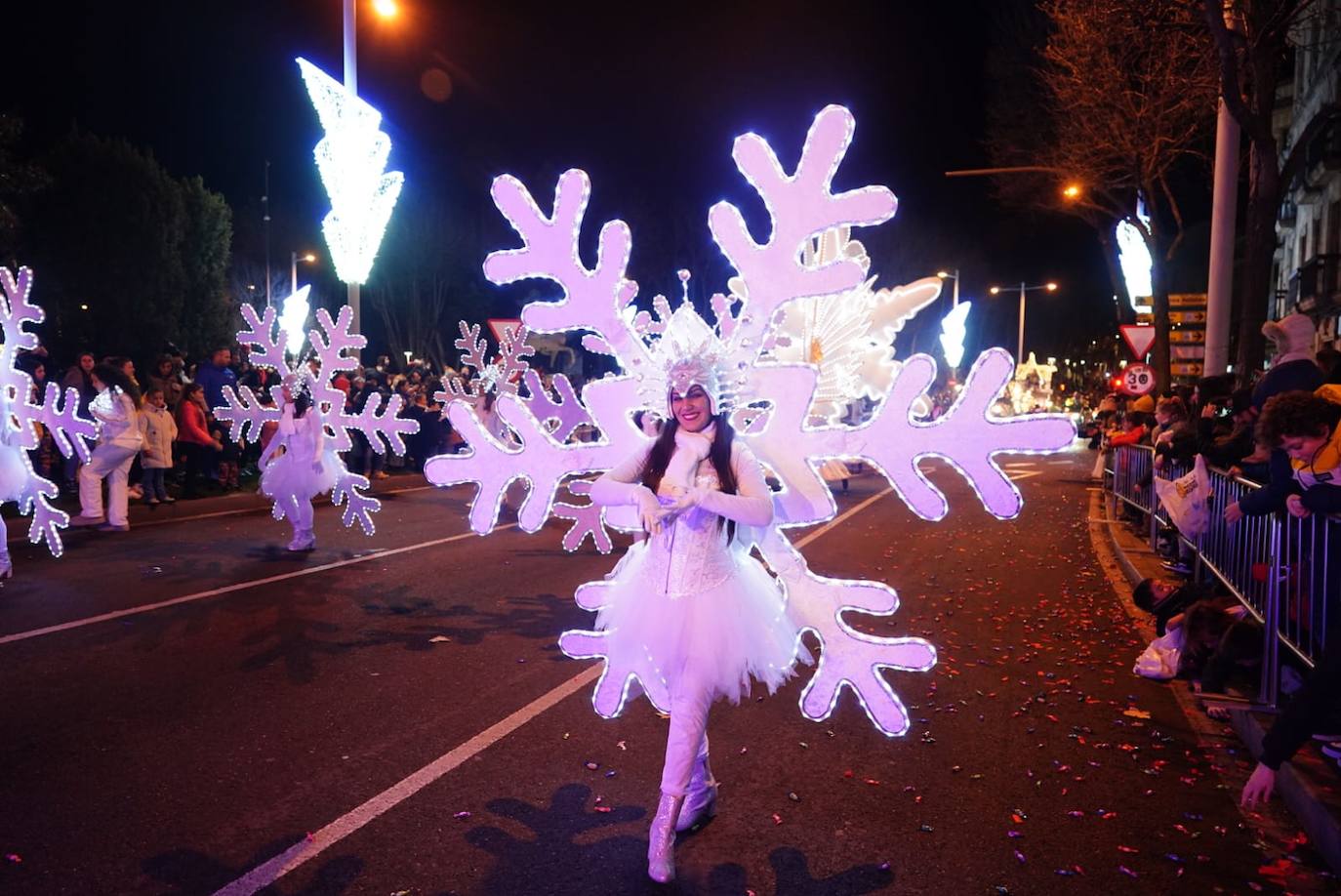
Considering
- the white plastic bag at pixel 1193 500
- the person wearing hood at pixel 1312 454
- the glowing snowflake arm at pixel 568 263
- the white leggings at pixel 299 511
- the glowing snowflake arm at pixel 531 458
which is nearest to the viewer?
the glowing snowflake arm at pixel 568 263

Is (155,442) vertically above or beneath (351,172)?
beneath

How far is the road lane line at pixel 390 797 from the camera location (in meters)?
3.69

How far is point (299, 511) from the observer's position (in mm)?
10773

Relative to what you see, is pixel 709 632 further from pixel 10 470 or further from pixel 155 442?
pixel 155 442

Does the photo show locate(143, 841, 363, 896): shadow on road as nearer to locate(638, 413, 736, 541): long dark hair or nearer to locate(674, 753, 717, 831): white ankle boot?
locate(674, 753, 717, 831): white ankle boot

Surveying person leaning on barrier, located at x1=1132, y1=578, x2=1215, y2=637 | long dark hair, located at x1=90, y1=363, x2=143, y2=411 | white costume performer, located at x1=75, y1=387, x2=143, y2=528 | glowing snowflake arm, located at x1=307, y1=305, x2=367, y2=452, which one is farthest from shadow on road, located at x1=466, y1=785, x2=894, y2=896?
white costume performer, located at x1=75, y1=387, x2=143, y2=528

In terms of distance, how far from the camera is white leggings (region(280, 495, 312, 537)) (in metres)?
10.7

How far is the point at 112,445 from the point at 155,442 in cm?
225

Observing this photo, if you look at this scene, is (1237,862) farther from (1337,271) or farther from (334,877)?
(1337,271)

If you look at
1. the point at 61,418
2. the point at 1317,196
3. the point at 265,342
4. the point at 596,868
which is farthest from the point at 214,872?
the point at 1317,196

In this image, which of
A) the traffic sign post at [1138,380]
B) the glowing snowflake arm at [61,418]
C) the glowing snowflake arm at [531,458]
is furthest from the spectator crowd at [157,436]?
the traffic sign post at [1138,380]

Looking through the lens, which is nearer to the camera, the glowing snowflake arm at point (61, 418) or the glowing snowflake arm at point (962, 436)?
the glowing snowflake arm at point (962, 436)

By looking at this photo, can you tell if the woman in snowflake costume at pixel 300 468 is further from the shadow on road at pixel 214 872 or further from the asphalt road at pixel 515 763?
the shadow on road at pixel 214 872

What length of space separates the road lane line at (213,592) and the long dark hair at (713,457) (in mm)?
5153
